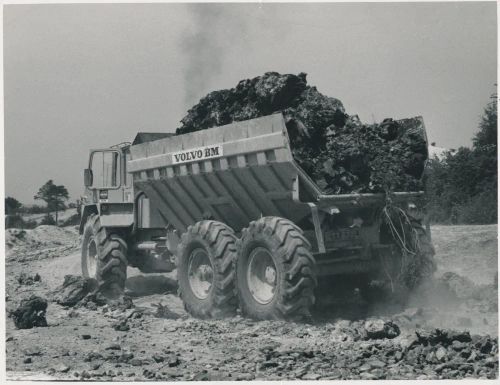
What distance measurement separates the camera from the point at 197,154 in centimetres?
1022

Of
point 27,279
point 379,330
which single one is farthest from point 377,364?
point 27,279

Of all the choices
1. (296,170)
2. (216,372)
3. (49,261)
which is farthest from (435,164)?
(216,372)

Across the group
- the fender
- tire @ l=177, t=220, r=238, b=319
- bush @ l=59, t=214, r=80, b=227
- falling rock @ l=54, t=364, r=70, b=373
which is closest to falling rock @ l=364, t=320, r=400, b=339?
tire @ l=177, t=220, r=238, b=319

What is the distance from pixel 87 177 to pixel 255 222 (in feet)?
15.6

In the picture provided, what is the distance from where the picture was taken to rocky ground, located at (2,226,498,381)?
21.8ft

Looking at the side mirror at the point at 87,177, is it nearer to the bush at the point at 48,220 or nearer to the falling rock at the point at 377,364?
the falling rock at the point at 377,364

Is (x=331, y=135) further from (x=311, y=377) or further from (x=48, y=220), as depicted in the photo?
(x=48, y=220)

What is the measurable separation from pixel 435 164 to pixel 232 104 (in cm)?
1255

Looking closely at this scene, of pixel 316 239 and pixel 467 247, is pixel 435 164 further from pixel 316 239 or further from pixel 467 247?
pixel 316 239

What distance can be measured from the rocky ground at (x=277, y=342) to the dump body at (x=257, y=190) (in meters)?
1.01

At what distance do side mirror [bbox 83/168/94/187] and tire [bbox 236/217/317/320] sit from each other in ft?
14.5

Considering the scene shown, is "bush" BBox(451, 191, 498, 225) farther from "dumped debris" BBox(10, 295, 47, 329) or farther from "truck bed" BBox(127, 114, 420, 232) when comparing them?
"dumped debris" BBox(10, 295, 47, 329)

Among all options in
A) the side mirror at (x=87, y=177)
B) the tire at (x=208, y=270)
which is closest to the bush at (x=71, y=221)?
the side mirror at (x=87, y=177)

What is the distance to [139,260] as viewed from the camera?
1288 cm
